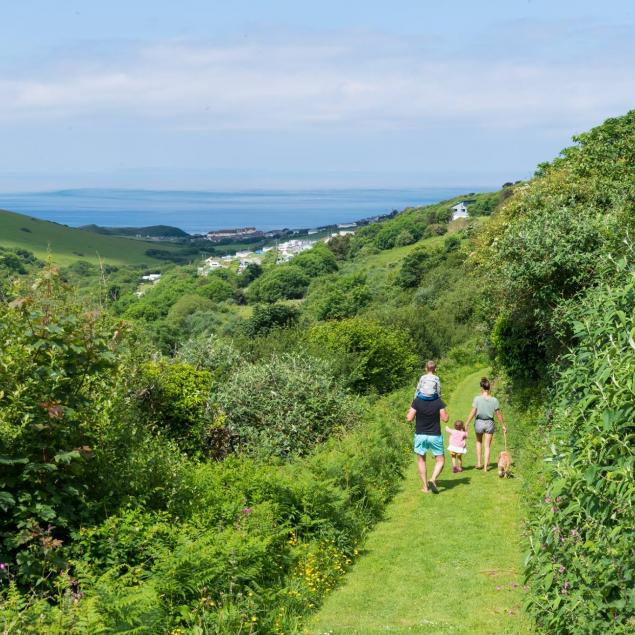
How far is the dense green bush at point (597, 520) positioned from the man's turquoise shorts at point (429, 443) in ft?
17.6

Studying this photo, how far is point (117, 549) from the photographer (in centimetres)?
769

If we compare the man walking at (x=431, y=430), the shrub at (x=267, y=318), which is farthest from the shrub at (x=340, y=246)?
the man walking at (x=431, y=430)

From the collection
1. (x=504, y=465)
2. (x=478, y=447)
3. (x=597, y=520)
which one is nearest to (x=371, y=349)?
(x=478, y=447)

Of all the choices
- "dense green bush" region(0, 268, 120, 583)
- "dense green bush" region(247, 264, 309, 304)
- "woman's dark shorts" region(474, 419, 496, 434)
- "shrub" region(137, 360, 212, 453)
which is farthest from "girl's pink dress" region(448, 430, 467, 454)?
"dense green bush" region(247, 264, 309, 304)

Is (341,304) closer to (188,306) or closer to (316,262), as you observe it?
(188,306)

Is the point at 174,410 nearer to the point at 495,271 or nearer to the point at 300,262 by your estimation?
the point at 495,271

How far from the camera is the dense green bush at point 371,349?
24453 mm

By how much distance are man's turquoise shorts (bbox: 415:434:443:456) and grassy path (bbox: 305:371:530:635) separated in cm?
73

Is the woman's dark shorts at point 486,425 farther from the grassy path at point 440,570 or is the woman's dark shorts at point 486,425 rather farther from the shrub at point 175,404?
the shrub at point 175,404

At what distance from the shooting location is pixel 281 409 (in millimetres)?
16469

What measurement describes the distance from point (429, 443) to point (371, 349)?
41.7ft

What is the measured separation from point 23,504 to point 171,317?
80279 millimetres

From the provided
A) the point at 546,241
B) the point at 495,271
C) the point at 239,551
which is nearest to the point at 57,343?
the point at 239,551

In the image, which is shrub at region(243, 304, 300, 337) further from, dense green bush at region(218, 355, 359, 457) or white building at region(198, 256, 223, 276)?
white building at region(198, 256, 223, 276)
